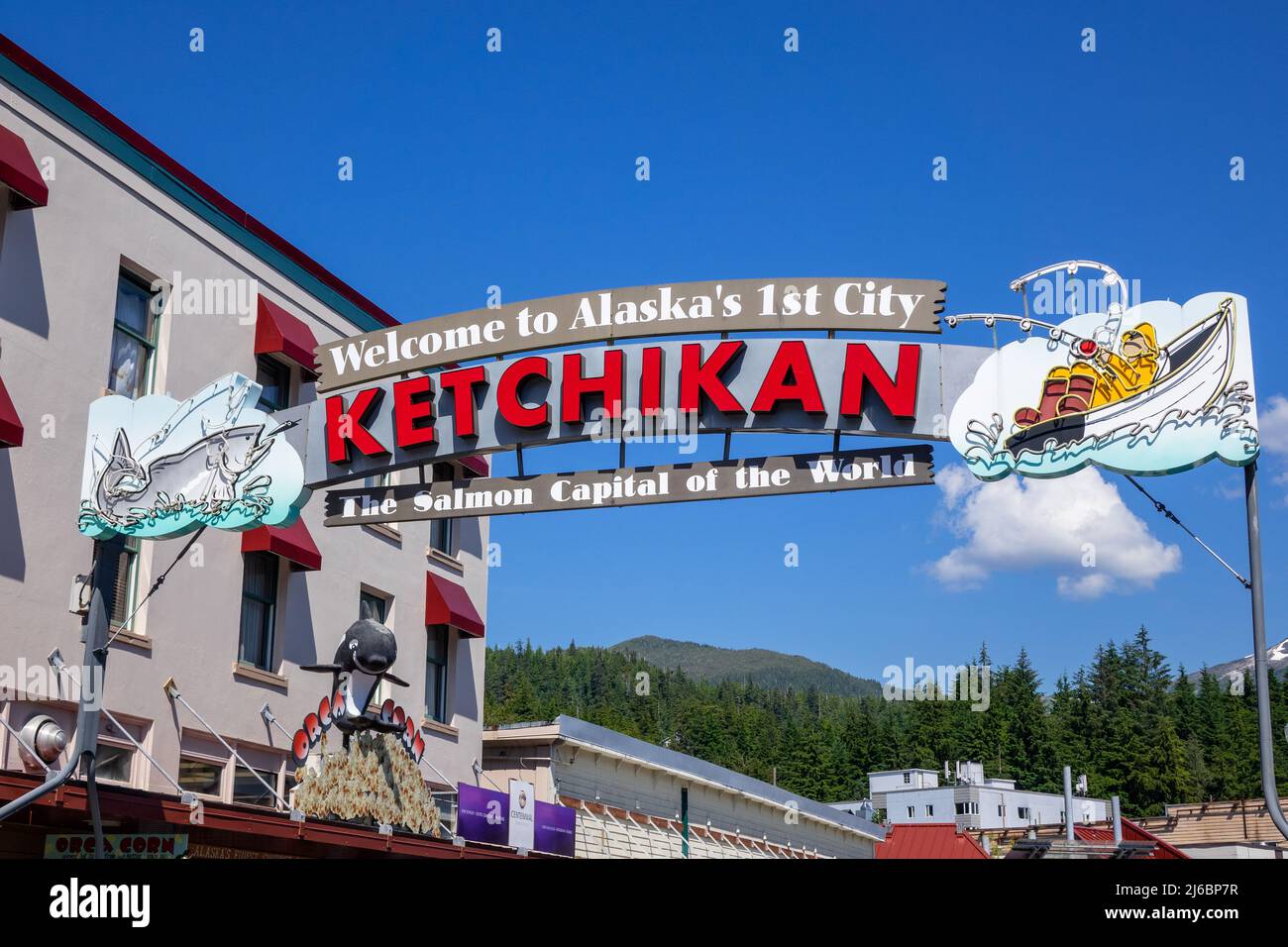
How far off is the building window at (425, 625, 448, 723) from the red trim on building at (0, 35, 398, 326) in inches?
259

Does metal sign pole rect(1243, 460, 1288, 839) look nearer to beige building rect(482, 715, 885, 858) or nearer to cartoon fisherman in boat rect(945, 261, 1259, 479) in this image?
cartoon fisherman in boat rect(945, 261, 1259, 479)

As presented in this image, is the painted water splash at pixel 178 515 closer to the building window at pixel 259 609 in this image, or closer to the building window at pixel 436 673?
the building window at pixel 259 609

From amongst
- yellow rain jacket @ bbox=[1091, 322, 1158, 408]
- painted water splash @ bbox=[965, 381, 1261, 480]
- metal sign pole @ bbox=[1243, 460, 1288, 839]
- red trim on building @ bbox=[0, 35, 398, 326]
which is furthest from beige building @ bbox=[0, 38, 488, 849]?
metal sign pole @ bbox=[1243, 460, 1288, 839]

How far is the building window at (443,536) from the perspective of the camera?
29.1 m

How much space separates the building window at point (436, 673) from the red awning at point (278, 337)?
7194 mm

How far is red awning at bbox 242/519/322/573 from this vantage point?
22.6 meters

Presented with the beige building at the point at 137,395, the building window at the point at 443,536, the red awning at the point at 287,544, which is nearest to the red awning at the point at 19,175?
the beige building at the point at 137,395

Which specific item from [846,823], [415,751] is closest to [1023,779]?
[846,823]

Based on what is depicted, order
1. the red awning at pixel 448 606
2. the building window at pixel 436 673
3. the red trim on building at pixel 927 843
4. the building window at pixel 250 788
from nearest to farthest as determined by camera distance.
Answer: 1. the building window at pixel 250 788
2. the red awning at pixel 448 606
3. the building window at pixel 436 673
4. the red trim on building at pixel 927 843

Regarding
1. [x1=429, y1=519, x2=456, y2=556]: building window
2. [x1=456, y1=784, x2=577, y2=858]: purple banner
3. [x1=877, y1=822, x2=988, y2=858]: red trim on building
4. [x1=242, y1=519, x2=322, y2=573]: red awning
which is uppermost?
[x1=429, y1=519, x2=456, y2=556]: building window

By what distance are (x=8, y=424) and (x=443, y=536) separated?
12.9m

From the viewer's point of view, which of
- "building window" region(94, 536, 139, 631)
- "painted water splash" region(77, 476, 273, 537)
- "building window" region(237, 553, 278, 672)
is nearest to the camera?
"painted water splash" region(77, 476, 273, 537)

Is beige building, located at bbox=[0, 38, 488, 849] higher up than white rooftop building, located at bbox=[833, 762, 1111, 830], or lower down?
higher up

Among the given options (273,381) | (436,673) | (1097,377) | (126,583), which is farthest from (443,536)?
(1097,377)
